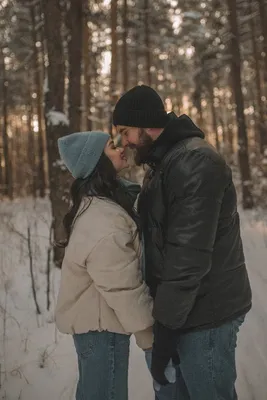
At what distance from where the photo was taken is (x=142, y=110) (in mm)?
1979

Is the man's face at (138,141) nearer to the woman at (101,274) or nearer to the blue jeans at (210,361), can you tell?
the woman at (101,274)

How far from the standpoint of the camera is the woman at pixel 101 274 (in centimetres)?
186

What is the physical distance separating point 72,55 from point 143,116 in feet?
16.5

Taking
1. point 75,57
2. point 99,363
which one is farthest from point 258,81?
point 99,363

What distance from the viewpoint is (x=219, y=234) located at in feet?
5.91

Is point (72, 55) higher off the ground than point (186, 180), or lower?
higher

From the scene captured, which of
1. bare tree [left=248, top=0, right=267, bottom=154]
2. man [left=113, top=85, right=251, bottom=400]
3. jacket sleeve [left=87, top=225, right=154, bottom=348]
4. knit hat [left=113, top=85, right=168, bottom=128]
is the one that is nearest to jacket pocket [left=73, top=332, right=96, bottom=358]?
jacket sleeve [left=87, top=225, right=154, bottom=348]

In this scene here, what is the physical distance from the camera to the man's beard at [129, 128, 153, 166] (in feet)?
6.51

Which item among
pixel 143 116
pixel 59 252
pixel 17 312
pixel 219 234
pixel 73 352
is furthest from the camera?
pixel 59 252

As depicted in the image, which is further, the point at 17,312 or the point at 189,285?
the point at 17,312

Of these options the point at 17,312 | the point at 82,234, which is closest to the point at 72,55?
the point at 17,312

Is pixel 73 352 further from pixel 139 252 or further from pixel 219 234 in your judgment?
pixel 219 234

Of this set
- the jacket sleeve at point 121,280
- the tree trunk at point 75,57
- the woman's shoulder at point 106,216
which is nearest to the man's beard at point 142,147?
the woman's shoulder at point 106,216

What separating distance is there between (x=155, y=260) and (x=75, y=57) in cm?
542
